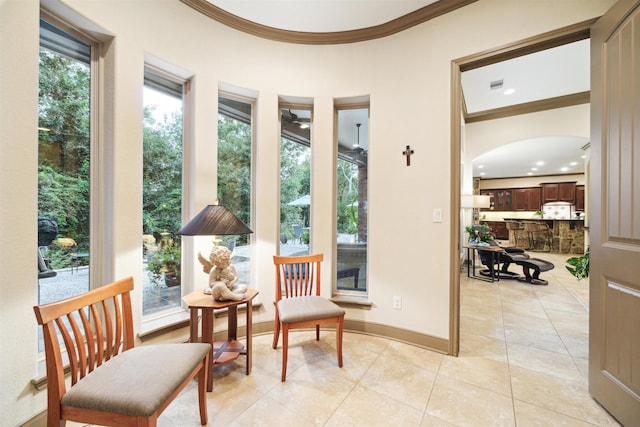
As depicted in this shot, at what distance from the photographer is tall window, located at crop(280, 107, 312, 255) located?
2775 mm

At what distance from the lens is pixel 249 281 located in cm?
260

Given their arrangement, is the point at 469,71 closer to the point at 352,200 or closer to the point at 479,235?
the point at 352,200

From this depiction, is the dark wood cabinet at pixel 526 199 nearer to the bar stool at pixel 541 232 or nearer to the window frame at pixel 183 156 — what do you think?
the bar stool at pixel 541 232

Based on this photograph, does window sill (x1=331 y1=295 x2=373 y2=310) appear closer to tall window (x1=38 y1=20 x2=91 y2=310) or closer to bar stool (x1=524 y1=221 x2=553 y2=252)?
tall window (x1=38 y1=20 x2=91 y2=310)

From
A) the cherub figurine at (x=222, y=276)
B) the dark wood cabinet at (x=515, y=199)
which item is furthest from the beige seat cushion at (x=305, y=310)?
the dark wood cabinet at (x=515, y=199)

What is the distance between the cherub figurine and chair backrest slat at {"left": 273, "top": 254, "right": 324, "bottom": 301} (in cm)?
45

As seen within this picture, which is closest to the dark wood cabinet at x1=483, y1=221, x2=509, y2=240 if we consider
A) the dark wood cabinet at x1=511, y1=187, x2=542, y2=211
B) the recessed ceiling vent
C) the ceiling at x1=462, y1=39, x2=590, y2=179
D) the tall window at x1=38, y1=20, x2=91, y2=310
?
the dark wood cabinet at x1=511, y1=187, x2=542, y2=211

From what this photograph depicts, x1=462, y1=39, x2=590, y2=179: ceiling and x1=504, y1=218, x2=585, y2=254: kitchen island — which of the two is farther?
x1=504, y1=218, x2=585, y2=254: kitchen island

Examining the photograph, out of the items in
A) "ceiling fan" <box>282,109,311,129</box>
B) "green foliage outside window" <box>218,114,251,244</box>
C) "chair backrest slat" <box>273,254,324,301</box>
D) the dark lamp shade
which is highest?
"ceiling fan" <box>282,109,311,129</box>

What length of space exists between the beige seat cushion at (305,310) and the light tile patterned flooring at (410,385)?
42 centimetres

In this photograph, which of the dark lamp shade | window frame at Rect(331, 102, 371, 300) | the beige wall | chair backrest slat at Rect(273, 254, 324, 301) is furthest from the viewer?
window frame at Rect(331, 102, 371, 300)

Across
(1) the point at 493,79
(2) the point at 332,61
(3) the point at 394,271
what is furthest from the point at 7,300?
(1) the point at 493,79

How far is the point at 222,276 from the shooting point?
1.90 meters

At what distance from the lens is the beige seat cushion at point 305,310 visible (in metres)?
1.92
